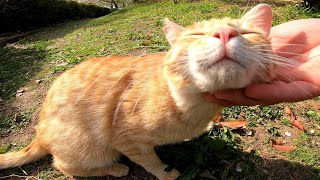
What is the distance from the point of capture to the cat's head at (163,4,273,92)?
192cm

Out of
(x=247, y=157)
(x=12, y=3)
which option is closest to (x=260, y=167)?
(x=247, y=157)

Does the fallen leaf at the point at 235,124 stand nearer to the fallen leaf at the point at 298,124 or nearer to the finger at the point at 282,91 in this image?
the fallen leaf at the point at 298,124

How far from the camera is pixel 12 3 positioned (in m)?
12.8

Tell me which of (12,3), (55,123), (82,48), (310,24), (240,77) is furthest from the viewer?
(12,3)

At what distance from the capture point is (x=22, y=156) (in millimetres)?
3377

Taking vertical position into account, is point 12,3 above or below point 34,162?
above

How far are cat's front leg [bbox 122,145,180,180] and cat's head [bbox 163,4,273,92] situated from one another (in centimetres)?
93

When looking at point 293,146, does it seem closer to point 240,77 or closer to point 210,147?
point 210,147

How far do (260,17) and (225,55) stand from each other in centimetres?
65

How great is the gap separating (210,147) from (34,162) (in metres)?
1.89

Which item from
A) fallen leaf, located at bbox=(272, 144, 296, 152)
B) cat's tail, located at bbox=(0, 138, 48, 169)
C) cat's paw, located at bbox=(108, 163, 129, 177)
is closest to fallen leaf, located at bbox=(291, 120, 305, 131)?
fallen leaf, located at bbox=(272, 144, 296, 152)

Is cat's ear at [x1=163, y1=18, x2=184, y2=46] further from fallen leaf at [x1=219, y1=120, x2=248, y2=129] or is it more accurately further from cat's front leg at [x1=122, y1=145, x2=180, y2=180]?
fallen leaf at [x1=219, y1=120, x2=248, y2=129]

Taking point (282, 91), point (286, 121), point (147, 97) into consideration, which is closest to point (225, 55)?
point (282, 91)

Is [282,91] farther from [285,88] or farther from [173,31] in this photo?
[173,31]
